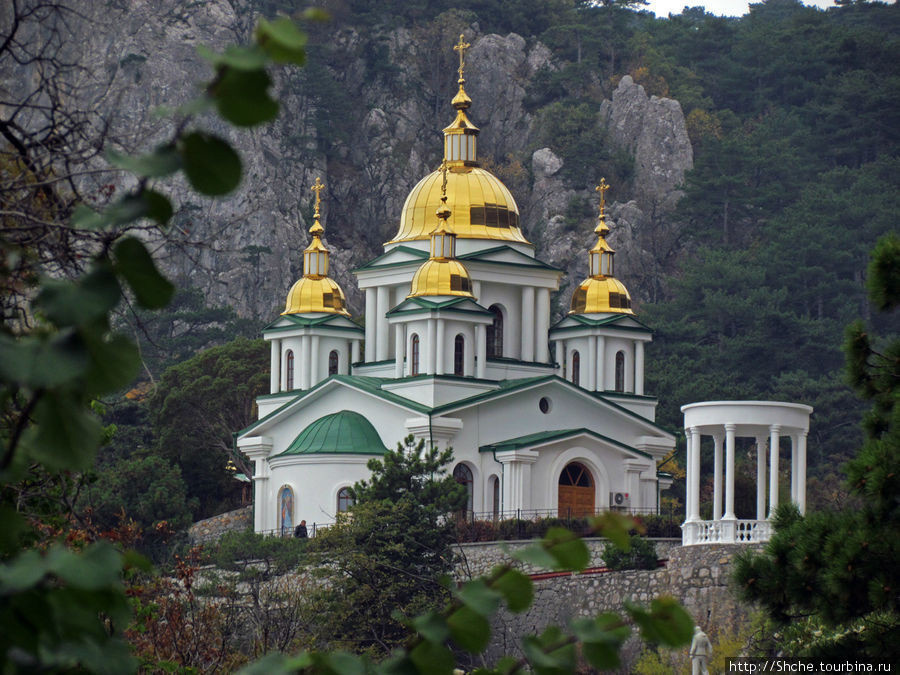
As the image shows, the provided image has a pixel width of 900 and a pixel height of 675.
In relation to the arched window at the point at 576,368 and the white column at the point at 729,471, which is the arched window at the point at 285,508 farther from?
the white column at the point at 729,471

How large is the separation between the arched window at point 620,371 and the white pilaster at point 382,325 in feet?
19.2

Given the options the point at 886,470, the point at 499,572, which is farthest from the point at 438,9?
the point at 499,572

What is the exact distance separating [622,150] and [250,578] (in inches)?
1800

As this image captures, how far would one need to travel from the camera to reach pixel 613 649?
3.33 metres

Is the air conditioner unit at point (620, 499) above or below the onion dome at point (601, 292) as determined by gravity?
below

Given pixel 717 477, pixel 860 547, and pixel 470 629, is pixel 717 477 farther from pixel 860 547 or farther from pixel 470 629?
pixel 470 629

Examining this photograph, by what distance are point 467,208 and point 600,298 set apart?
13.2ft

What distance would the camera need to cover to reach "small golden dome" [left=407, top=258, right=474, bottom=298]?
37.5 meters

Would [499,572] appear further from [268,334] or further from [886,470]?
[268,334]

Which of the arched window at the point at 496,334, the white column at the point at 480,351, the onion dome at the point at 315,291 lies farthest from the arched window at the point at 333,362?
the white column at the point at 480,351

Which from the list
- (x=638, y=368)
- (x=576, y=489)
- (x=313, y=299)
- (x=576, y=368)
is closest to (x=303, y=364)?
(x=313, y=299)

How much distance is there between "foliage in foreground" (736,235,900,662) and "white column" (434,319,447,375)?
2421 cm

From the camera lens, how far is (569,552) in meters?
3.41

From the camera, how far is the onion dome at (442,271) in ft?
123
